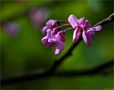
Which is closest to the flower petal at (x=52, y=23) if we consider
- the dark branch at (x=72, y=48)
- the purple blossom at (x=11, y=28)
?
the dark branch at (x=72, y=48)

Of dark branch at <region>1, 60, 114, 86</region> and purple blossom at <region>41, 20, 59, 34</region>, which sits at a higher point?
purple blossom at <region>41, 20, 59, 34</region>

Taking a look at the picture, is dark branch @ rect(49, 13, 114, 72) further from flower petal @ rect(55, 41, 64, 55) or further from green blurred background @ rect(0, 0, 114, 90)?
green blurred background @ rect(0, 0, 114, 90)

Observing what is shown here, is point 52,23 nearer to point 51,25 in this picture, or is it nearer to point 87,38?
point 51,25

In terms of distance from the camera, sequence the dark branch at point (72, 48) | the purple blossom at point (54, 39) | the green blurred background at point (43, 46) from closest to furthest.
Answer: the dark branch at point (72, 48), the purple blossom at point (54, 39), the green blurred background at point (43, 46)

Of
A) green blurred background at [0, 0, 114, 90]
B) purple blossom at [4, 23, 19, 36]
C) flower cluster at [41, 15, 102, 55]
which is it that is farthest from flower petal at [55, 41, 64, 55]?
purple blossom at [4, 23, 19, 36]

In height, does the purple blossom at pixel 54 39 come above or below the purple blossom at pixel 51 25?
below

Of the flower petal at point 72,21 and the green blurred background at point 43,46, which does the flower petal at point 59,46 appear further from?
the green blurred background at point 43,46

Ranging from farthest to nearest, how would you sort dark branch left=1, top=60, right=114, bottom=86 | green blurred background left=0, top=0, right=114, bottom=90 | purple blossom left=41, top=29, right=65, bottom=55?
green blurred background left=0, top=0, right=114, bottom=90 → dark branch left=1, top=60, right=114, bottom=86 → purple blossom left=41, top=29, right=65, bottom=55
